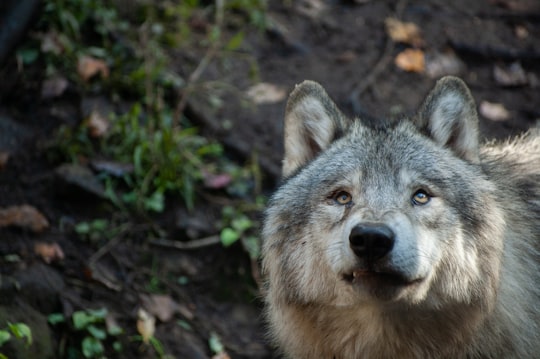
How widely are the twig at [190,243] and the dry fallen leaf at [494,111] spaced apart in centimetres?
361

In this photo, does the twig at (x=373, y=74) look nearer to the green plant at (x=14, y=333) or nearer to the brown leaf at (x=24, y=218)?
the brown leaf at (x=24, y=218)

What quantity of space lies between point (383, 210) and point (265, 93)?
4.55 metres

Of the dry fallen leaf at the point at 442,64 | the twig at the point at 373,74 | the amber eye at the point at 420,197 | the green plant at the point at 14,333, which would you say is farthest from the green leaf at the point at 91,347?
the dry fallen leaf at the point at 442,64

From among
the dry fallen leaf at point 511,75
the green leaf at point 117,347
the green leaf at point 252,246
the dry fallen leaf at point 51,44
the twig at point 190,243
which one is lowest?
the green leaf at point 117,347

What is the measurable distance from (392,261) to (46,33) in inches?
208

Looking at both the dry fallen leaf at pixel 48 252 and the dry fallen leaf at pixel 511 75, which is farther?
the dry fallen leaf at pixel 511 75

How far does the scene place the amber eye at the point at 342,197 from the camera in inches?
157

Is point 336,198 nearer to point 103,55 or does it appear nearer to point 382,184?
point 382,184

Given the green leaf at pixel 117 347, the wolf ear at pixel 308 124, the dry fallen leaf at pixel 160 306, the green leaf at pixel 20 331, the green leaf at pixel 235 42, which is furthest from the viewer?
the green leaf at pixel 235 42

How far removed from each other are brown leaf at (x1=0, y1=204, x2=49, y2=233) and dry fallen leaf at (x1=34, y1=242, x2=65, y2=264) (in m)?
0.19

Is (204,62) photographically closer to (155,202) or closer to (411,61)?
(155,202)

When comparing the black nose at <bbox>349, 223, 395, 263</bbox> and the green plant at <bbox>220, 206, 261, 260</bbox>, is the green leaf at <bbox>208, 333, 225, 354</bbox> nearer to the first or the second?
the green plant at <bbox>220, 206, 261, 260</bbox>

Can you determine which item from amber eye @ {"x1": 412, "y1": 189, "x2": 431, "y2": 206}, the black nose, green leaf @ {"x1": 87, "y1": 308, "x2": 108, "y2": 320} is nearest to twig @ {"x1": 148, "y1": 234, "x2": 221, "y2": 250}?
green leaf @ {"x1": 87, "y1": 308, "x2": 108, "y2": 320}

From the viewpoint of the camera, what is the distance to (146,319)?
5539mm
